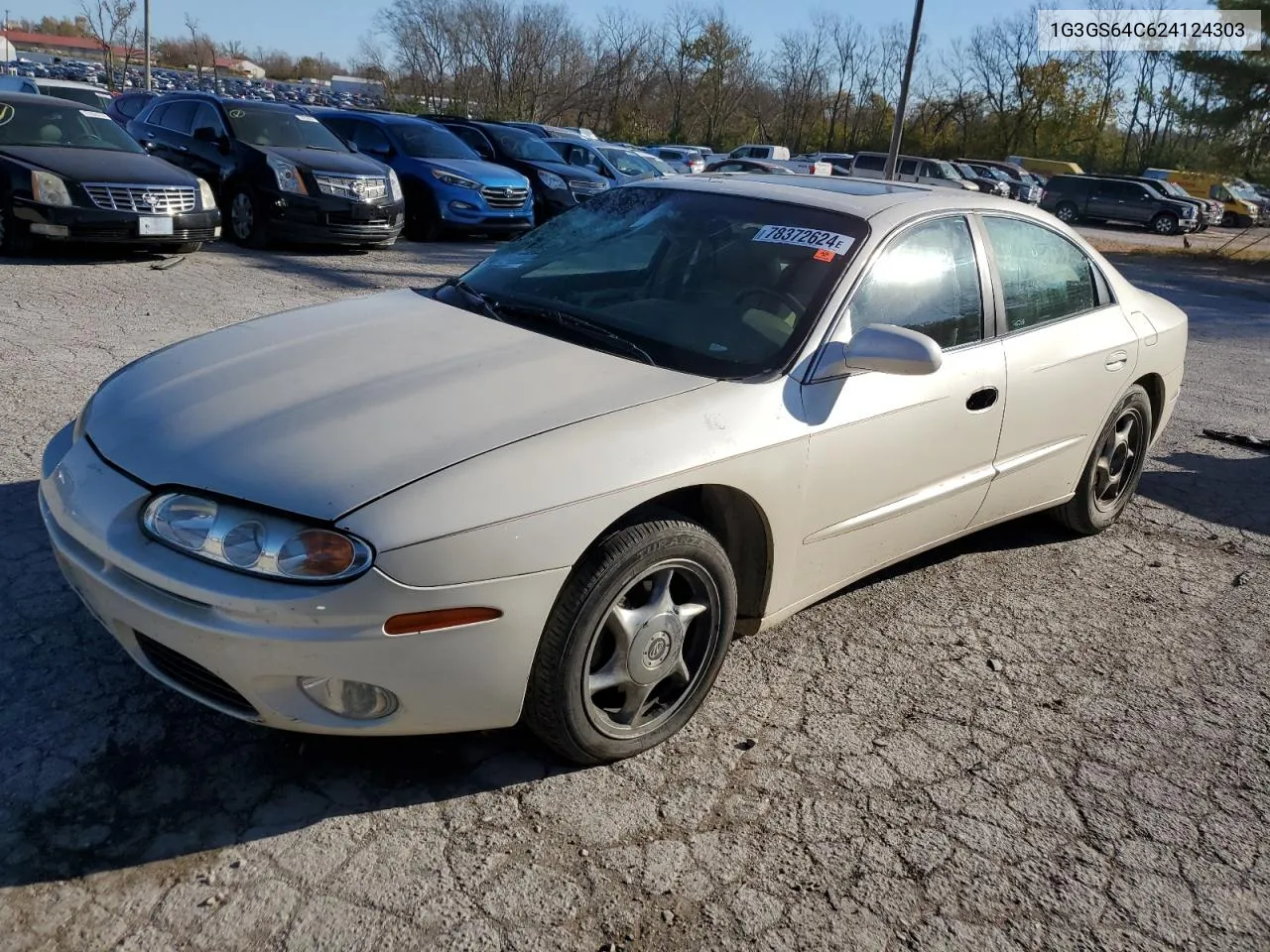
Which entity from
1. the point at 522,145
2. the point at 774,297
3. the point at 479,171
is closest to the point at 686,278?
the point at 774,297

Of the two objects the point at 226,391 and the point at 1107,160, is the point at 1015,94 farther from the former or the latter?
the point at 226,391

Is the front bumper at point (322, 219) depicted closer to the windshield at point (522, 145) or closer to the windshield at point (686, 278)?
the windshield at point (522, 145)

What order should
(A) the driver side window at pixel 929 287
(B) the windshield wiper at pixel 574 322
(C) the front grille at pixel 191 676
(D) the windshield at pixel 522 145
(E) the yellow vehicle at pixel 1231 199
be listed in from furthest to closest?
(E) the yellow vehicle at pixel 1231 199 < (D) the windshield at pixel 522 145 < (A) the driver side window at pixel 929 287 < (B) the windshield wiper at pixel 574 322 < (C) the front grille at pixel 191 676

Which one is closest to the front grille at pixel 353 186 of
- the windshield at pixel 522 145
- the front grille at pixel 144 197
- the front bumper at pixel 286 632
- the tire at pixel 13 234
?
the front grille at pixel 144 197

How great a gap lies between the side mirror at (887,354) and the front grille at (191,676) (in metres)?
1.82

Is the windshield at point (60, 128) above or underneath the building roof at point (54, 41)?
underneath

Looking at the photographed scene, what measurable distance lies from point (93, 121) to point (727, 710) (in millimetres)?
9805

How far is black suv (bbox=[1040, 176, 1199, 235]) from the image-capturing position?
32.6 meters

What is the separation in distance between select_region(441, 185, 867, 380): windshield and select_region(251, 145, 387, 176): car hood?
791cm

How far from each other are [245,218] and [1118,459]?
9.43 meters

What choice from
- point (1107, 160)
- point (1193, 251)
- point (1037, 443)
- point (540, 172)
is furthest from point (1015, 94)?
point (1037, 443)

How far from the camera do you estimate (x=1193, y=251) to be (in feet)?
81.0

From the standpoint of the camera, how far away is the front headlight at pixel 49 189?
28.8ft

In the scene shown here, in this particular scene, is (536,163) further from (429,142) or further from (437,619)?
(437,619)
